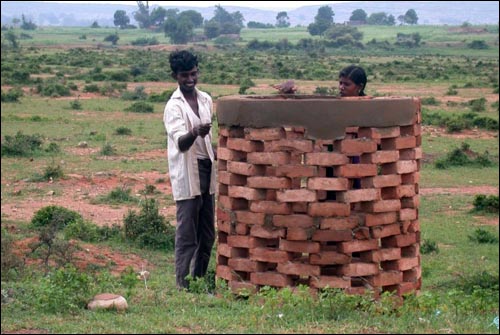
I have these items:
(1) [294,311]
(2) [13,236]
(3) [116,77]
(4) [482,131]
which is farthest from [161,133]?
(3) [116,77]

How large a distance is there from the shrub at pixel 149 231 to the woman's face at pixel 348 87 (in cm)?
385

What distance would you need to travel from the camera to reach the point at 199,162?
661 cm

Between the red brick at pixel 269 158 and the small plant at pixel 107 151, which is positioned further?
the small plant at pixel 107 151

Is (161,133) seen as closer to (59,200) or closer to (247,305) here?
(59,200)

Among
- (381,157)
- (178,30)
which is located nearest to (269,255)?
(381,157)

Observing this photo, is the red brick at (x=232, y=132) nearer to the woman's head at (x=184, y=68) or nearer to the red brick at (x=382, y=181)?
the woman's head at (x=184, y=68)

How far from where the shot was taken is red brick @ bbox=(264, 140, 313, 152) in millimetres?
Result: 5609

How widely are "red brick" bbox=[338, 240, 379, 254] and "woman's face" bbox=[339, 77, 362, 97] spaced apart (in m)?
1.58

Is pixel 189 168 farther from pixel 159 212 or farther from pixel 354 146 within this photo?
pixel 159 212

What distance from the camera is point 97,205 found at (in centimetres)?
1253

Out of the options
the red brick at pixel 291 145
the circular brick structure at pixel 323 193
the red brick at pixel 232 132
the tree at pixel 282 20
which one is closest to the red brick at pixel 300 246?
the circular brick structure at pixel 323 193

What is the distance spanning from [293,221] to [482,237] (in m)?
5.56

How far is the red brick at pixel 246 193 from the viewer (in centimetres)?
578

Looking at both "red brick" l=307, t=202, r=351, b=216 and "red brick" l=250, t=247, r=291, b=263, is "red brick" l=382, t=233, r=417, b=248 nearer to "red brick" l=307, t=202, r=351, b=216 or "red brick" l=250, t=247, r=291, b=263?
"red brick" l=307, t=202, r=351, b=216
